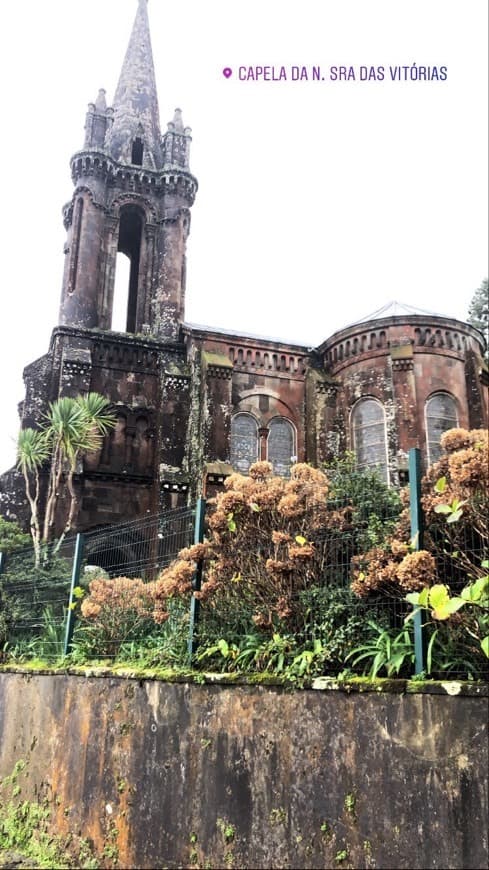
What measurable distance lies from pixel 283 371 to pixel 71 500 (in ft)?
29.8

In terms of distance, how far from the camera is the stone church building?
83.7ft

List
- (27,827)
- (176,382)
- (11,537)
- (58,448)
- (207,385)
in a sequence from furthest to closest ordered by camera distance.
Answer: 1. (176,382)
2. (207,385)
3. (58,448)
4. (11,537)
5. (27,827)

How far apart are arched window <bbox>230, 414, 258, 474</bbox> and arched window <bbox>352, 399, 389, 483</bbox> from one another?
350 cm

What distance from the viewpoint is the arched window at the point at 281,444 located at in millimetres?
27267

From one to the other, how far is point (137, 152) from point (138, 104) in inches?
127

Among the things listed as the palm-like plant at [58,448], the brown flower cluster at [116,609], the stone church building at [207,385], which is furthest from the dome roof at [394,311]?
the brown flower cluster at [116,609]

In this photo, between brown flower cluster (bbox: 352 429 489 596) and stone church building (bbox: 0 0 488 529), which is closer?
brown flower cluster (bbox: 352 429 489 596)

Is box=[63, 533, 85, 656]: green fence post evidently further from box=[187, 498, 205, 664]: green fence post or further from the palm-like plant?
the palm-like plant

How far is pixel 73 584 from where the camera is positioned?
33.3 ft

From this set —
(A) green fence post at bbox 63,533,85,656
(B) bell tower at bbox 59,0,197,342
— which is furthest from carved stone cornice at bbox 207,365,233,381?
(A) green fence post at bbox 63,533,85,656

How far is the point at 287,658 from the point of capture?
6.55 metres

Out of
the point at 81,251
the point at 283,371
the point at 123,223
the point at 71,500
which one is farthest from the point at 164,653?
the point at 123,223

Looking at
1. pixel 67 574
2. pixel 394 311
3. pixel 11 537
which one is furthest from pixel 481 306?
pixel 67 574

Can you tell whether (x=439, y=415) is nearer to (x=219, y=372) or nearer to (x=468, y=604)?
(x=219, y=372)
